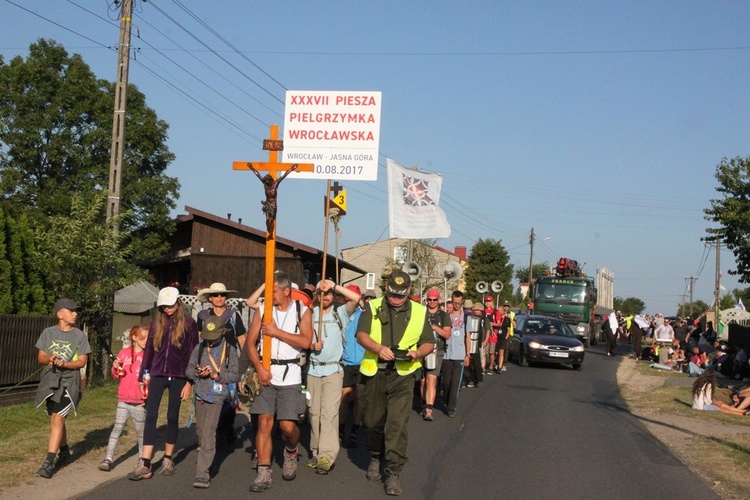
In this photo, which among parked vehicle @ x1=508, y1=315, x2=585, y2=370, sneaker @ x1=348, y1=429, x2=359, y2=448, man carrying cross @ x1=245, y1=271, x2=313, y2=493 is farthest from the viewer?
parked vehicle @ x1=508, y1=315, x2=585, y2=370

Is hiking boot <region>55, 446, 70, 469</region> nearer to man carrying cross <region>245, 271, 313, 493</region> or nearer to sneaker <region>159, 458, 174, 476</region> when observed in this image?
sneaker <region>159, 458, 174, 476</region>

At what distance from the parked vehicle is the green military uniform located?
16.8m

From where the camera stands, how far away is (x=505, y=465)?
9.39 m

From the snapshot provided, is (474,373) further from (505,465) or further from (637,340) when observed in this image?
(637,340)

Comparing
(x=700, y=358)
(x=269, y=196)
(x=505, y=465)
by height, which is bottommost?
(x=505, y=465)

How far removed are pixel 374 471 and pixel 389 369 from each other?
1.10m

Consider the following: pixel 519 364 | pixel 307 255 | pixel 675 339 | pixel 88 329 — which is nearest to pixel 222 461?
pixel 88 329

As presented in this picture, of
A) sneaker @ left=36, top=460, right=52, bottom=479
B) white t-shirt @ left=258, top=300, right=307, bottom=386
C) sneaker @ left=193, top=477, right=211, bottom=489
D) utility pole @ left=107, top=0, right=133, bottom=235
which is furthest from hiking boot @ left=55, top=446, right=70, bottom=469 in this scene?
utility pole @ left=107, top=0, right=133, bottom=235

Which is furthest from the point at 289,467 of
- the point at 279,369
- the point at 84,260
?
the point at 84,260

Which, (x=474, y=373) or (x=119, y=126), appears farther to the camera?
(x=474, y=373)

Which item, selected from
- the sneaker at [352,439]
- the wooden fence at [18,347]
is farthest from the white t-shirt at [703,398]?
the wooden fence at [18,347]

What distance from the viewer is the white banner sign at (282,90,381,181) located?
34.9ft

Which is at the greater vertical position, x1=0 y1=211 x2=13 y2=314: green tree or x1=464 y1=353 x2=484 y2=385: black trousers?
x1=0 y1=211 x2=13 y2=314: green tree

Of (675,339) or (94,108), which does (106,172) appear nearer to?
(94,108)
